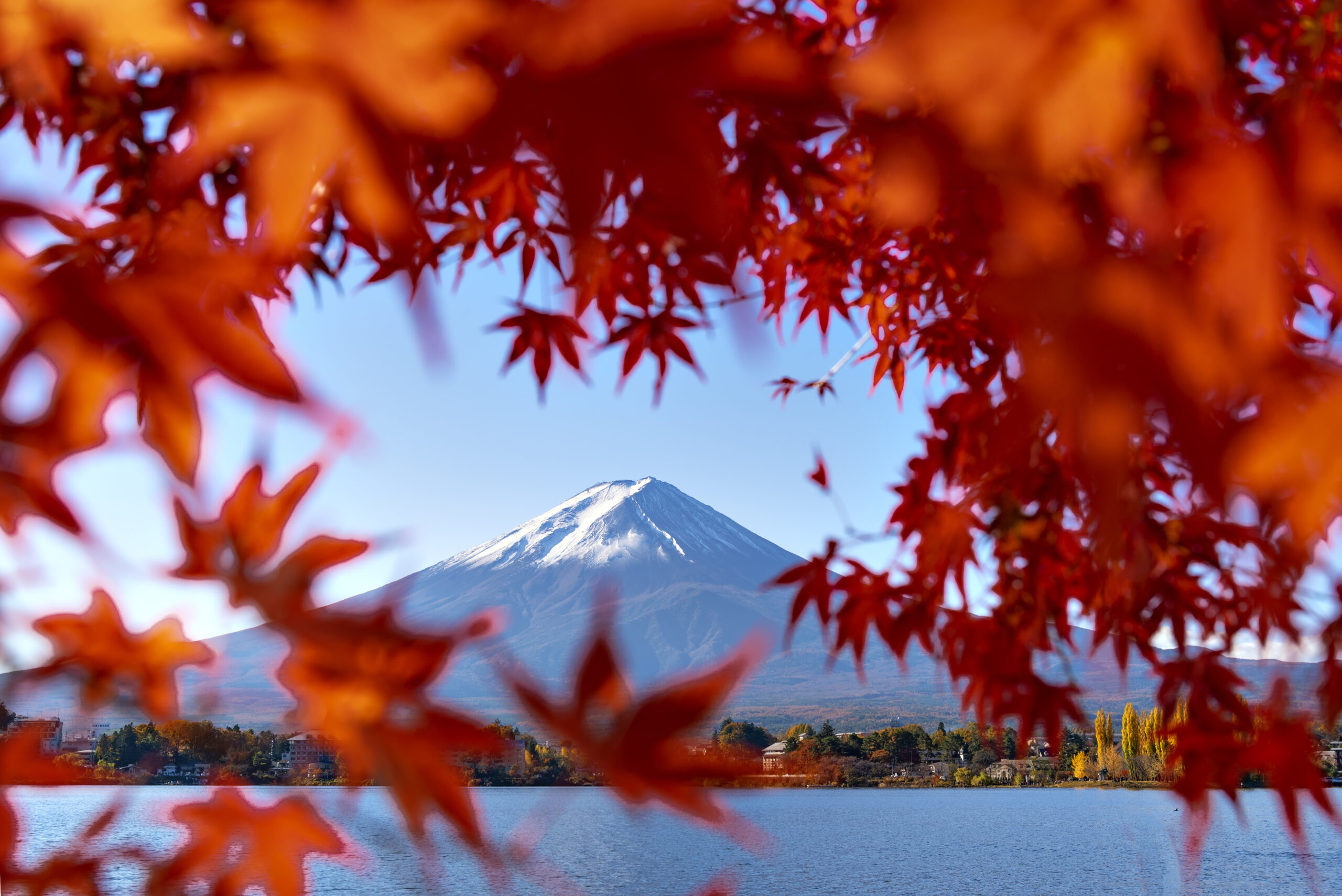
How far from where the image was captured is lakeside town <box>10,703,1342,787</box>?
66 centimetres

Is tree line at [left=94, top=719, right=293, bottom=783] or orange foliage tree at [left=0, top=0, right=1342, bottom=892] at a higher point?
orange foliage tree at [left=0, top=0, right=1342, bottom=892]

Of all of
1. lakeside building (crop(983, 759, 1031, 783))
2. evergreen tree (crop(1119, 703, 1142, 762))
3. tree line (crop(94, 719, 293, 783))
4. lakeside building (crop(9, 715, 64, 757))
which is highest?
lakeside building (crop(9, 715, 64, 757))

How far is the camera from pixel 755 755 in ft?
1.82

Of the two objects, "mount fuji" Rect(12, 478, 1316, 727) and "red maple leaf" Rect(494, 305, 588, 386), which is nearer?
"red maple leaf" Rect(494, 305, 588, 386)

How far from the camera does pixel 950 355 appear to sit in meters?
1.79

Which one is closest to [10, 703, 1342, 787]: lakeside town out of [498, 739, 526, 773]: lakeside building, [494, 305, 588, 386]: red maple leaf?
[498, 739, 526, 773]: lakeside building

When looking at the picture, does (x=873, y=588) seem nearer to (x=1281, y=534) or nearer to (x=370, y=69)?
(x=1281, y=534)

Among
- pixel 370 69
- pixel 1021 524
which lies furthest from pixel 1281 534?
pixel 370 69

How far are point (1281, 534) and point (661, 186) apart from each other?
113cm

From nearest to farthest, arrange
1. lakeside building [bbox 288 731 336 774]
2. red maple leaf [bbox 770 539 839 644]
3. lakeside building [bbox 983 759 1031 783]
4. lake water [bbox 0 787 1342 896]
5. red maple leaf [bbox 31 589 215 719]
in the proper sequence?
red maple leaf [bbox 31 589 215 719] → lakeside building [bbox 288 731 336 774] → red maple leaf [bbox 770 539 839 644] → lake water [bbox 0 787 1342 896] → lakeside building [bbox 983 759 1031 783]

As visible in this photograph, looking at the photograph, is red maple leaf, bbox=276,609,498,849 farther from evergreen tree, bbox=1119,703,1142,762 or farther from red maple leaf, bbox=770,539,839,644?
evergreen tree, bbox=1119,703,1142,762

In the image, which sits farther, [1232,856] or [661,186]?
[1232,856]

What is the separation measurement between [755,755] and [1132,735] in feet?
170

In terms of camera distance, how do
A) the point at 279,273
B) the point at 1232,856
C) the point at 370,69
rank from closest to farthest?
the point at 370,69, the point at 279,273, the point at 1232,856
